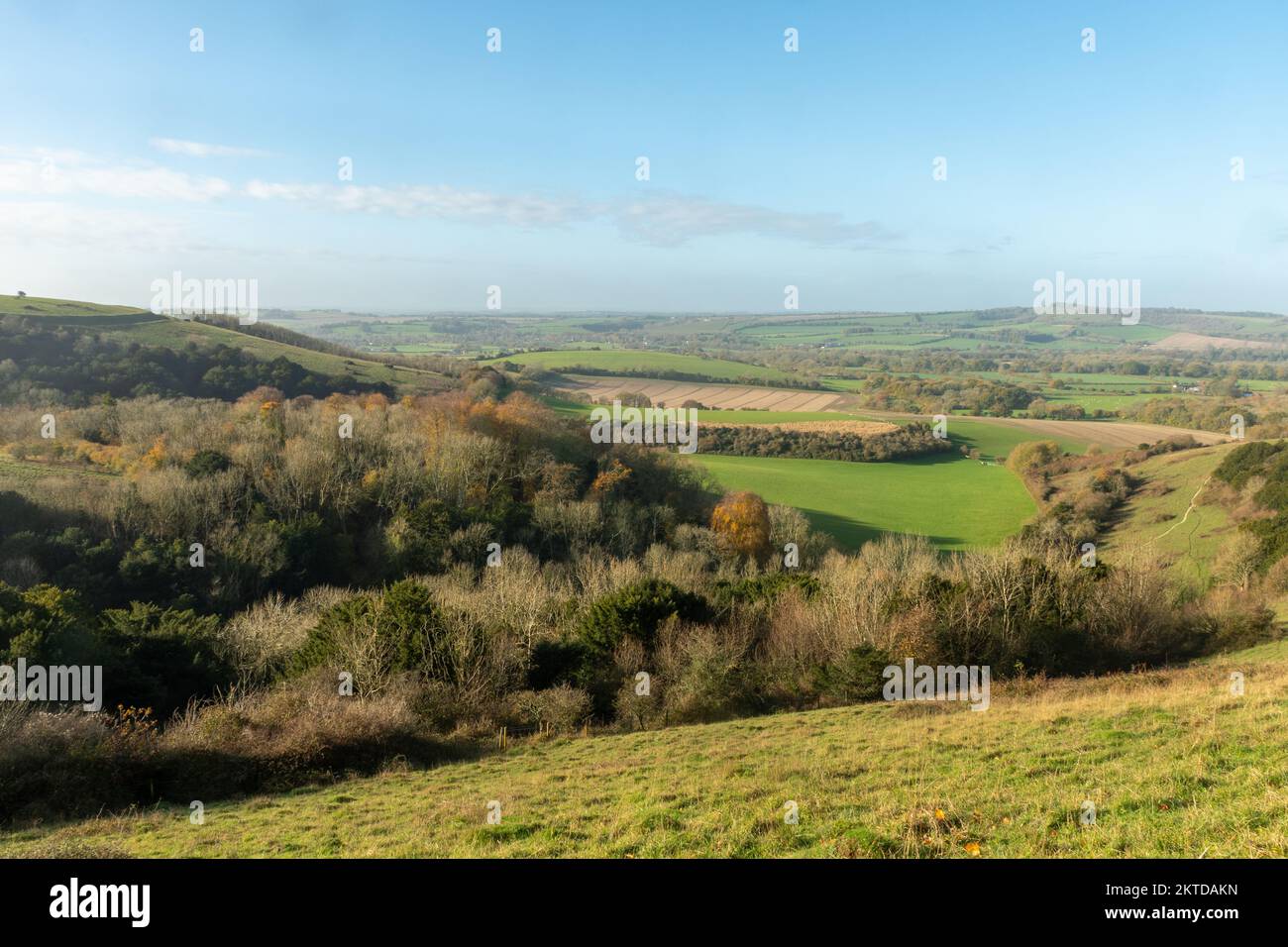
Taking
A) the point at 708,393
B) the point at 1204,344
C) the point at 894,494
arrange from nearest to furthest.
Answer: the point at 894,494, the point at 708,393, the point at 1204,344

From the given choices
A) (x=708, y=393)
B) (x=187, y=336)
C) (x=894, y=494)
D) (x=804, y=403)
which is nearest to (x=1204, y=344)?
(x=804, y=403)

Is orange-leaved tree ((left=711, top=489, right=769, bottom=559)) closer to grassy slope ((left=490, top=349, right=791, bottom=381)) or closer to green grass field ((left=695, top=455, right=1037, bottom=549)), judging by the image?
green grass field ((left=695, top=455, right=1037, bottom=549))

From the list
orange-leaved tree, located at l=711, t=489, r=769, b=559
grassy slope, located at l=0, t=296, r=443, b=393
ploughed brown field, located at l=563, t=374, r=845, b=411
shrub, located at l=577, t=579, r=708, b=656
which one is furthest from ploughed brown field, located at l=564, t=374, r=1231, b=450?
shrub, located at l=577, t=579, r=708, b=656

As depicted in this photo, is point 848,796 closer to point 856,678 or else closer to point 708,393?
point 856,678

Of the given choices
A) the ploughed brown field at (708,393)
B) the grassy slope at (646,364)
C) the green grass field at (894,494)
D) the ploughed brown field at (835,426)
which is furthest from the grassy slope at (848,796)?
the grassy slope at (646,364)

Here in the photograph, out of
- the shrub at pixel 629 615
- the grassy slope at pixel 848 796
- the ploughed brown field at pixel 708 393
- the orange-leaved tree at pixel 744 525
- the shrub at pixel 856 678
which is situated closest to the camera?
the grassy slope at pixel 848 796

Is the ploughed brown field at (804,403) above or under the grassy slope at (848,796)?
above

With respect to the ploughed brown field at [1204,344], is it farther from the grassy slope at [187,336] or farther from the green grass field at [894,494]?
the grassy slope at [187,336]
